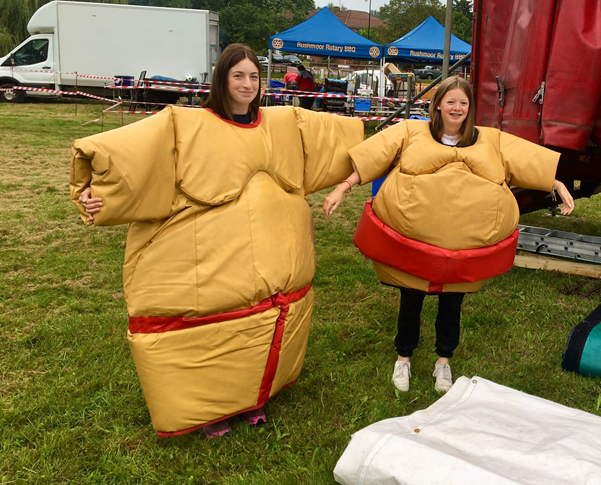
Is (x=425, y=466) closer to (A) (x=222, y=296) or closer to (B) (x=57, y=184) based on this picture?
(A) (x=222, y=296)

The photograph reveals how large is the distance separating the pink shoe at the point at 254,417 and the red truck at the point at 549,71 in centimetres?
229

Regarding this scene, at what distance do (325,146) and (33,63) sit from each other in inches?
795

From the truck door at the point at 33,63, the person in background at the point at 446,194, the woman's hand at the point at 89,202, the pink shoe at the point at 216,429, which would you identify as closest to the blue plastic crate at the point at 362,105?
the truck door at the point at 33,63

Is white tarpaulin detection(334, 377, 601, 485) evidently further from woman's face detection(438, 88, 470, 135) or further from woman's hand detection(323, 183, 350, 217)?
woman's face detection(438, 88, 470, 135)

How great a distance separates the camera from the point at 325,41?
56.4ft

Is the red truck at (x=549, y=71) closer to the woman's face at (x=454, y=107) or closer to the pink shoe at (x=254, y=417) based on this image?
the woman's face at (x=454, y=107)

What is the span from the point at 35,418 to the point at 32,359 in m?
0.66

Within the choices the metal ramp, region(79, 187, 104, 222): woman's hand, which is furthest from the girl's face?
the metal ramp

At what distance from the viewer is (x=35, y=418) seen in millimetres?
2912

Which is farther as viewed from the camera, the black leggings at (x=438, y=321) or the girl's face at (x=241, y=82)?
the black leggings at (x=438, y=321)

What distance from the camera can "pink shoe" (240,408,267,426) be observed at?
2852 mm

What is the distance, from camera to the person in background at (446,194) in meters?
2.81

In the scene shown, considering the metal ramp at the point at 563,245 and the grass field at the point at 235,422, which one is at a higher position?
the metal ramp at the point at 563,245

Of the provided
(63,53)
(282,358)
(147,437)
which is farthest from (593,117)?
(63,53)
